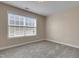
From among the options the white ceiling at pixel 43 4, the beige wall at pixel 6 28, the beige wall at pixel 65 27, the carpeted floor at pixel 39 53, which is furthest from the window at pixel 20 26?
the beige wall at pixel 65 27

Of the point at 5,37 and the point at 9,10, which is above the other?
the point at 9,10

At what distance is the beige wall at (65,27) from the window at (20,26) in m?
1.38

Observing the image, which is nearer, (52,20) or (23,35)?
(23,35)

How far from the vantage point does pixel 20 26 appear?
4559mm

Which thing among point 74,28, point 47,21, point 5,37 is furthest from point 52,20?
point 5,37

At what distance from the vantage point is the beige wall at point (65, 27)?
4125mm

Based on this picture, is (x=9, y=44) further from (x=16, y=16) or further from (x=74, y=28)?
(x=74, y=28)

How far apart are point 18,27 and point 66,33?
9.66ft

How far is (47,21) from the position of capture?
6180mm

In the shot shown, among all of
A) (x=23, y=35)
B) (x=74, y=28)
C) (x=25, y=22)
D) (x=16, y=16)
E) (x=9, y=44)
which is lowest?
(x=9, y=44)

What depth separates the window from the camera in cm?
403

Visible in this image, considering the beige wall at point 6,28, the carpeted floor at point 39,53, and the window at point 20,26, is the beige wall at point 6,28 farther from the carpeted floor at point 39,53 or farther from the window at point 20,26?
the carpeted floor at point 39,53

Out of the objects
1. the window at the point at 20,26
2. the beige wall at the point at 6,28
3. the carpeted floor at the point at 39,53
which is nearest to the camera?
the carpeted floor at the point at 39,53

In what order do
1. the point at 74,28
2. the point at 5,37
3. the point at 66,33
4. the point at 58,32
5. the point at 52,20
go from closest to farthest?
1. the point at 5,37
2. the point at 74,28
3. the point at 66,33
4. the point at 58,32
5. the point at 52,20
